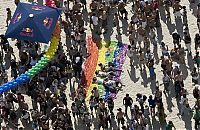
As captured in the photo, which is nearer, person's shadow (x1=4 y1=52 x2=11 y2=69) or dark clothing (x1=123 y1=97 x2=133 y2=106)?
dark clothing (x1=123 y1=97 x2=133 y2=106)

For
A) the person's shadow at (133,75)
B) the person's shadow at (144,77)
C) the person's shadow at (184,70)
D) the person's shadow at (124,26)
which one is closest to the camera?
the person's shadow at (184,70)

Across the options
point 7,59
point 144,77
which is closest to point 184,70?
point 144,77

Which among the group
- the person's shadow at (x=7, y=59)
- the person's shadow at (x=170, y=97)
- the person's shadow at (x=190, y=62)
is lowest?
the person's shadow at (x=170, y=97)

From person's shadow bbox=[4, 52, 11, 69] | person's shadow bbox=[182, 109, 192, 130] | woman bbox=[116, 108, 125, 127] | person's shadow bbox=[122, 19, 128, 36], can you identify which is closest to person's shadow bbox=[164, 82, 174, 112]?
person's shadow bbox=[182, 109, 192, 130]

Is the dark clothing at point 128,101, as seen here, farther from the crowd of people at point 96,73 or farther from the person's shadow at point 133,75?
the person's shadow at point 133,75

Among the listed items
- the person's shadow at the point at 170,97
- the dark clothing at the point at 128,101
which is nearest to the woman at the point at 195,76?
the person's shadow at the point at 170,97

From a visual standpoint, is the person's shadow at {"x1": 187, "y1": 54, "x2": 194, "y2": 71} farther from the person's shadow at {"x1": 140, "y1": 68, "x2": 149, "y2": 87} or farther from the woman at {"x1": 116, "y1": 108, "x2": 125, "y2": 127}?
the woman at {"x1": 116, "y1": 108, "x2": 125, "y2": 127}

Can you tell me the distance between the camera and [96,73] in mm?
37281

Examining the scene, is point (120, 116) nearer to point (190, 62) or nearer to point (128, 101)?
point (128, 101)

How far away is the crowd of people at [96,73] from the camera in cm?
3397

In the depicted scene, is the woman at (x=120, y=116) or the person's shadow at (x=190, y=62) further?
the person's shadow at (x=190, y=62)

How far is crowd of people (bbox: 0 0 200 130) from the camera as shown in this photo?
33969 millimetres

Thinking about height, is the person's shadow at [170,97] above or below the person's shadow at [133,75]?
below

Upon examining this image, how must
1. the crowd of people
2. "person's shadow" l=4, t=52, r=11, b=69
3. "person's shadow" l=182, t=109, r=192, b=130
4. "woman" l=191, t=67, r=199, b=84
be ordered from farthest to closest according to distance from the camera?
"person's shadow" l=4, t=52, r=11, b=69, "woman" l=191, t=67, r=199, b=84, the crowd of people, "person's shadow" l=182, t=109, r=192, b=130
